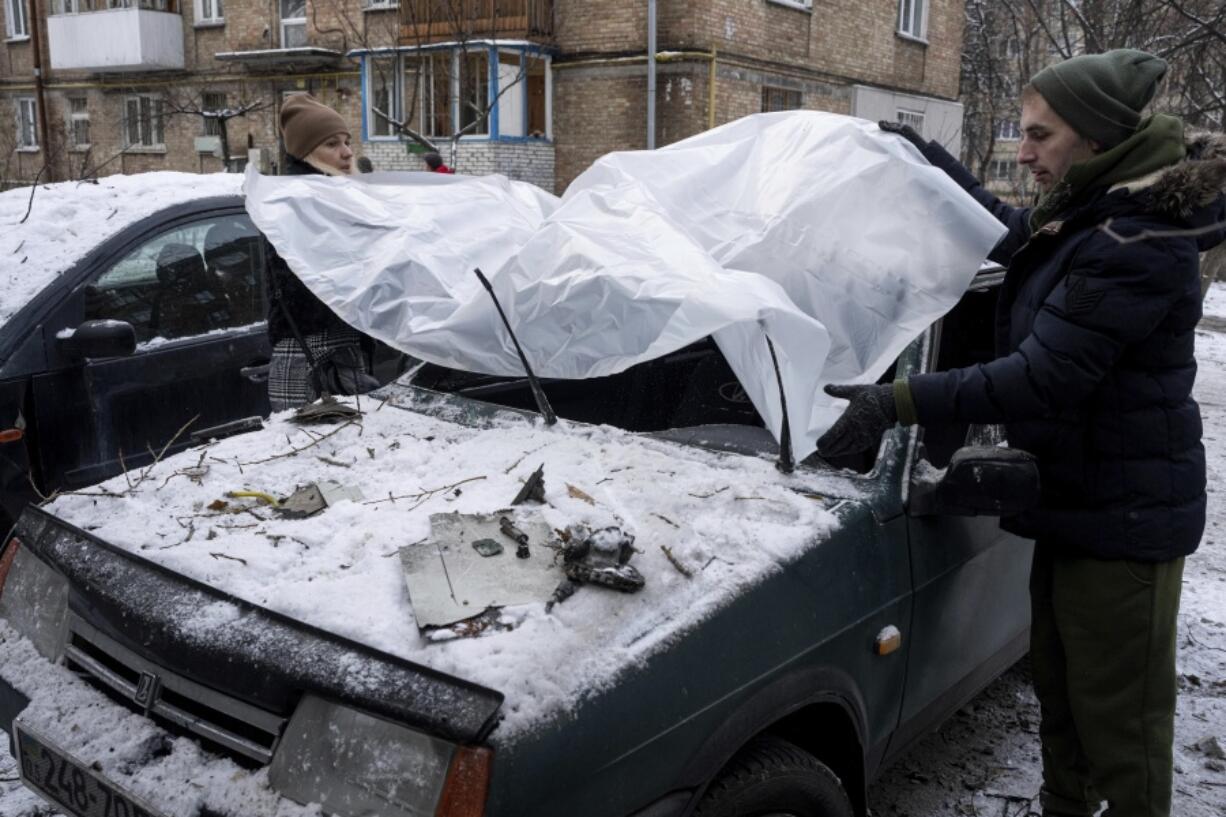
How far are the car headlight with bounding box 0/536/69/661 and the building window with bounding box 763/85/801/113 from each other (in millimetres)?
18168

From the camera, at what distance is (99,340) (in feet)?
12.8

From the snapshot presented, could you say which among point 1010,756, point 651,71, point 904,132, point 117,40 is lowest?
point 1010,756

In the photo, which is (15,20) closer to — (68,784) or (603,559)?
(68,784)

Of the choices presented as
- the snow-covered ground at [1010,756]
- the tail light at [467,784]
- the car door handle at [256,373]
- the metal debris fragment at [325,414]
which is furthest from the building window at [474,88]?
the tail light at [467,784]

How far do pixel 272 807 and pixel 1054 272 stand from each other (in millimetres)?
2014

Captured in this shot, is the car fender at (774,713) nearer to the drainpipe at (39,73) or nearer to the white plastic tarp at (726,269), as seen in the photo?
the white plastic tarp at (726,269)

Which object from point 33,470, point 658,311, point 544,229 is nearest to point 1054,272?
point 658,311

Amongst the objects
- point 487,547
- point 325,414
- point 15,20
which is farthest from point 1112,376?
point 15,20

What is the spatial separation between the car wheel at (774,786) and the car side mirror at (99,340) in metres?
3.04

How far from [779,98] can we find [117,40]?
15053mm

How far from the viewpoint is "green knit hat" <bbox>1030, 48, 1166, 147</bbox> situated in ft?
7.60

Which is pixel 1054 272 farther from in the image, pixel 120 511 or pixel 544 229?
pixel 120 511

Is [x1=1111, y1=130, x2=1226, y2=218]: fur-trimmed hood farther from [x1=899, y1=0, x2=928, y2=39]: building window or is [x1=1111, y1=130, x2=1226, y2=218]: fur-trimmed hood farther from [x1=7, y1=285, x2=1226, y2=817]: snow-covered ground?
[x1=899, y1=0, x2=928, y2=39]: building window

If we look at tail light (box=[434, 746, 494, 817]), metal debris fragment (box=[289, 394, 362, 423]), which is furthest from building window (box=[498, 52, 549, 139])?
tail light (box=[434, 746, 494, 817])
